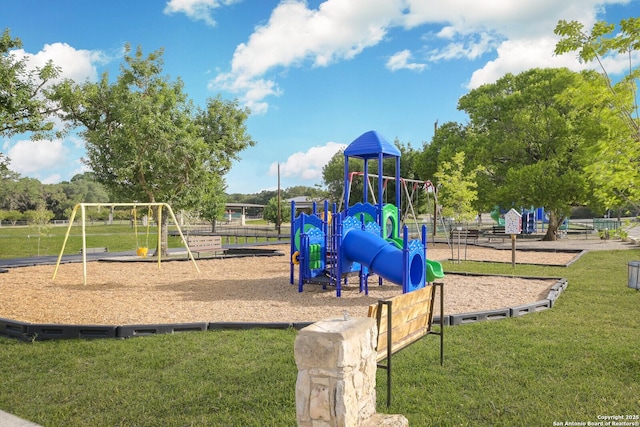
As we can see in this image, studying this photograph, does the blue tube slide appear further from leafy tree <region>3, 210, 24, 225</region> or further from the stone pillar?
leafy tree <region>3, 210, 24, 225</region>

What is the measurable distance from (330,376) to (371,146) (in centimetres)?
1054

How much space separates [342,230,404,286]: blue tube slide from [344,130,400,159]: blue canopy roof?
3.04 m

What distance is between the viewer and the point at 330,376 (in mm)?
3139

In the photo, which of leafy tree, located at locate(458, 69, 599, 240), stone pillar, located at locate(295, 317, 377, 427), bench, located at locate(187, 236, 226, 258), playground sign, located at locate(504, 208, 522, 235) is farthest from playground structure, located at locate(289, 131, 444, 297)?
leafy tree, located at locate(458, 69, 599, 240)

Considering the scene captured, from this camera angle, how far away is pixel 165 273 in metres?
15.2

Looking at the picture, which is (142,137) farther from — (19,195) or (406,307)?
(19,195)

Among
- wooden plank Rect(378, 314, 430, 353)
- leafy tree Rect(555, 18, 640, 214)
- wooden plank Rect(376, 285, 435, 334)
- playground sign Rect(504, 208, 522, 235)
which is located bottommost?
wooden plank Rect(378, 314, 430, 353)

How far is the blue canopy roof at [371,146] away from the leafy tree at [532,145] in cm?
1599

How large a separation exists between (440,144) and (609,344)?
27994 mm

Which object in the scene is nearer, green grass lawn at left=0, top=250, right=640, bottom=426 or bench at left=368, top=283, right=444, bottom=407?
green grass lawn at left=0, top=250, right=640, bottom=426

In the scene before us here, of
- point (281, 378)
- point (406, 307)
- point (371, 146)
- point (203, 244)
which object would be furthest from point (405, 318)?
point (203, 244)

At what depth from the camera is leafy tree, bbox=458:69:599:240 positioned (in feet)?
85.7

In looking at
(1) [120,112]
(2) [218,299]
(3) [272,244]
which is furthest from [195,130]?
(2) [218,299]

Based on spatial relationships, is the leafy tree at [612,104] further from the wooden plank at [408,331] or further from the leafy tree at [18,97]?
the leafy tree at [18,97]
